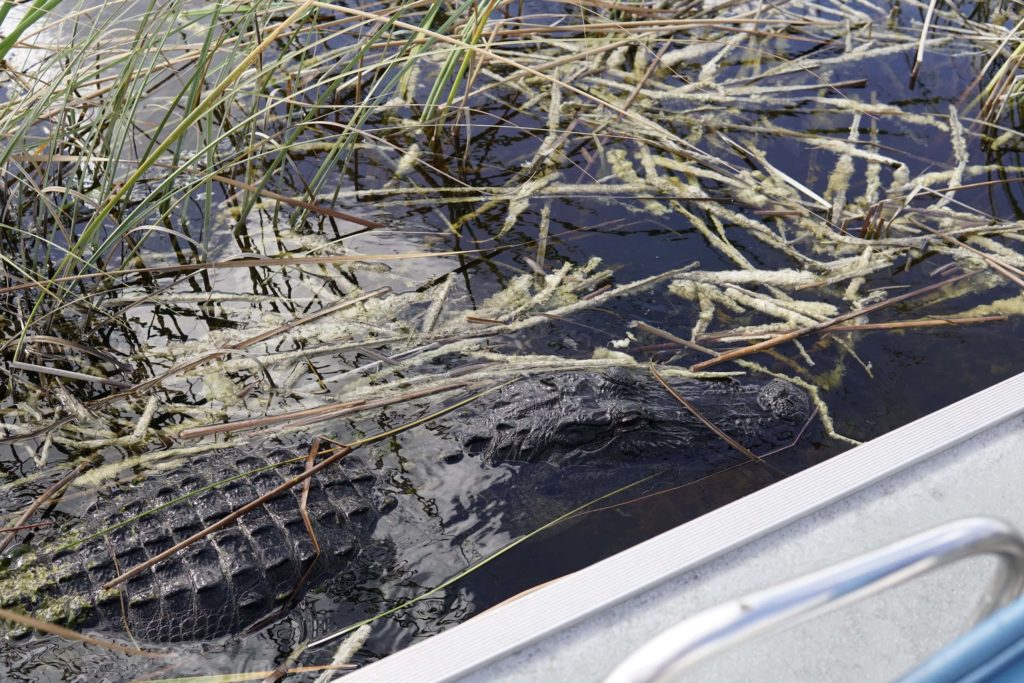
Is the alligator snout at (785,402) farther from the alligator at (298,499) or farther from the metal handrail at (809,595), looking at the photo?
the metal handrail at (809,595)

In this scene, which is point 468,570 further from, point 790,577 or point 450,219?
point 450,219

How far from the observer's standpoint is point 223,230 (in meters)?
3.70

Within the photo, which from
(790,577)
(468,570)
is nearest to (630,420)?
(468,570)

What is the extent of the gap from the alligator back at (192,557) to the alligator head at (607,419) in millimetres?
477

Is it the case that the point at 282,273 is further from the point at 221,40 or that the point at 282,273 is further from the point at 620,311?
the point at 620,311

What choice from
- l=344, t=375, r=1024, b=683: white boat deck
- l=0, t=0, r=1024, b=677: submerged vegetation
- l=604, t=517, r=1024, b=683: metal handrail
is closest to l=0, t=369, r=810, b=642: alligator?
l=0, t=0, r=1024, b=677: submerged vegetation

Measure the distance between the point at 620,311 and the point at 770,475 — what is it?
89 centimetres

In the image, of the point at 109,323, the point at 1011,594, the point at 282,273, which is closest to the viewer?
the point at 1011,594

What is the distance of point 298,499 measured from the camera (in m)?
2.51

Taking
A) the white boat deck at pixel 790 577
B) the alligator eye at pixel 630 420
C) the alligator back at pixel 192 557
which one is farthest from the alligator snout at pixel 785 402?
the alligator back at pixel 192 557

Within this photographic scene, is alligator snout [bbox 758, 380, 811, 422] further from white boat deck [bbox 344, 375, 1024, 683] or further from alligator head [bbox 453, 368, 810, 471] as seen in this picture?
white boat deck [bbox 344, 375, 1024, 683]

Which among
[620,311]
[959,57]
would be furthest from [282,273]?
[959,57]

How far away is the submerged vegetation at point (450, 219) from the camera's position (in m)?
2.90

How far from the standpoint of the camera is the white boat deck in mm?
1550
